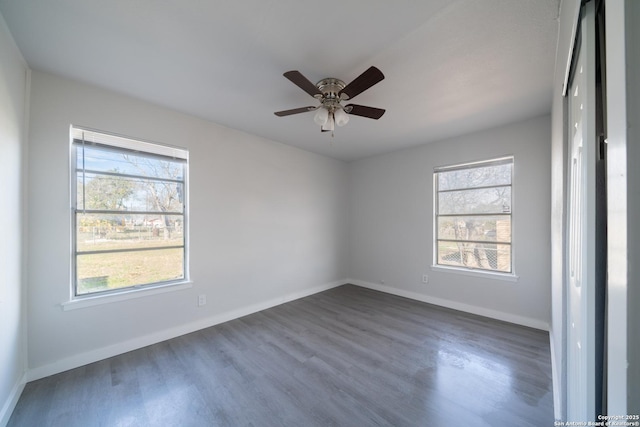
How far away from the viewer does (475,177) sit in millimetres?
3602

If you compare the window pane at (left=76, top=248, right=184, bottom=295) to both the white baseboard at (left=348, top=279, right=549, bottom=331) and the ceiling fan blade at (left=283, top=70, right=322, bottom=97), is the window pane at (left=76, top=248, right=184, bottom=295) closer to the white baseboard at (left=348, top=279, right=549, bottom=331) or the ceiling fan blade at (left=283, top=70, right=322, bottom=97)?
the ceiling fan blade at (left=283, top=70, right=322, bottom=97)

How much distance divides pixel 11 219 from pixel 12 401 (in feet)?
4.28

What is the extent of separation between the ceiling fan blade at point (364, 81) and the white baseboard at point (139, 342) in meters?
3.05

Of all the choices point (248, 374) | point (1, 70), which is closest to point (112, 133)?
point (1, 70)

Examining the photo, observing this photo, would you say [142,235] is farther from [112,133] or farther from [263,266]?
[263,266]

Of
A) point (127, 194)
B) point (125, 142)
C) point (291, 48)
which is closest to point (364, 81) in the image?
point (291, 48)

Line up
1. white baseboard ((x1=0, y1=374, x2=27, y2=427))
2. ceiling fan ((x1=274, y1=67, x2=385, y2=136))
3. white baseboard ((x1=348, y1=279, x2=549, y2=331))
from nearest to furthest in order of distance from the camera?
white baseboard ((x1=0, y1=374, x2=27, y2=427)) → ceiling fan ((x1=274, y1=67, x2=385, y2=136)) → white baseboard ((x1=348, y1=279, x2=549, y2=331))

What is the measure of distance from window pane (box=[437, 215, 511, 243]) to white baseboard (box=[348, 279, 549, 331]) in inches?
37.9

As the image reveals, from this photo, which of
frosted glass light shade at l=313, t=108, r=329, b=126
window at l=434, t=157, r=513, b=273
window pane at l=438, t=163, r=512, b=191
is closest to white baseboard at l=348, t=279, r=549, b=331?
window at l=434, t=157, r=513, b=273

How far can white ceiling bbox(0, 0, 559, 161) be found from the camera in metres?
1.50

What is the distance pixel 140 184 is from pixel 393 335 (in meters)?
3.35

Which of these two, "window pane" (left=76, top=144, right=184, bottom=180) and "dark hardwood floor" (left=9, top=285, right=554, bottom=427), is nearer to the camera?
"dark hardwood floor" (left=9, top=285, right=554, bottom=427)

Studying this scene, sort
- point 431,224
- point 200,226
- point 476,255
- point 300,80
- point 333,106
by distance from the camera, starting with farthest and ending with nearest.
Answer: point 431,224 → point 476,255 → point 200,226 → point 333,106 → point 300,80

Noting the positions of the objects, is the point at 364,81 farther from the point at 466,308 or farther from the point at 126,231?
the point at 466,308
